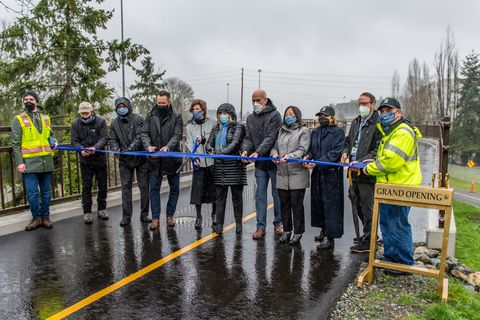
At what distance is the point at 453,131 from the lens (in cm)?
5619

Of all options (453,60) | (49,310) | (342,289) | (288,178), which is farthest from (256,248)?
(453,60)

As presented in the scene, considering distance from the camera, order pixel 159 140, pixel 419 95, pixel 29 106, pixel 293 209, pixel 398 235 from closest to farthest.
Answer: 1. pixel 398 235
2. pixel 293 209
3. pixel 29 106
4. pixel 159 140
5. pixel 419 95

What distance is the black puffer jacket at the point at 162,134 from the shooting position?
6.93 m

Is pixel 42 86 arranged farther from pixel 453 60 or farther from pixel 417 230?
pixel 453 60

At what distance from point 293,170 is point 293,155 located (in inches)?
8.9

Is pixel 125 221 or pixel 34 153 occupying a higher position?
pixel 34 153

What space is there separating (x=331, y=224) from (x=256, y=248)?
3.57 ft

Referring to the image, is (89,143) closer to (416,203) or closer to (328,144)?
(328,144)

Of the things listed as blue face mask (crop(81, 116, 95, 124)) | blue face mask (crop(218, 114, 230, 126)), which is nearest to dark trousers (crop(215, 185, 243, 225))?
blue face mask (crop(218, 114, 230, 126))

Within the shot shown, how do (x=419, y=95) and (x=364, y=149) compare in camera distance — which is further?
(x=419, y=95)

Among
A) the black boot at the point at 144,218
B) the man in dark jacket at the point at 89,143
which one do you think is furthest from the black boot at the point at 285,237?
the man in dark jacket at the point at 89,143

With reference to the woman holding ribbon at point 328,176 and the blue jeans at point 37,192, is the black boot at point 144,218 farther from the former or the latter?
the woman holding ribbon at point 328,176

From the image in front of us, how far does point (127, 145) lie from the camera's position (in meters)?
7.23

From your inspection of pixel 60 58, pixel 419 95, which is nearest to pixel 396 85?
pixel 419 95
